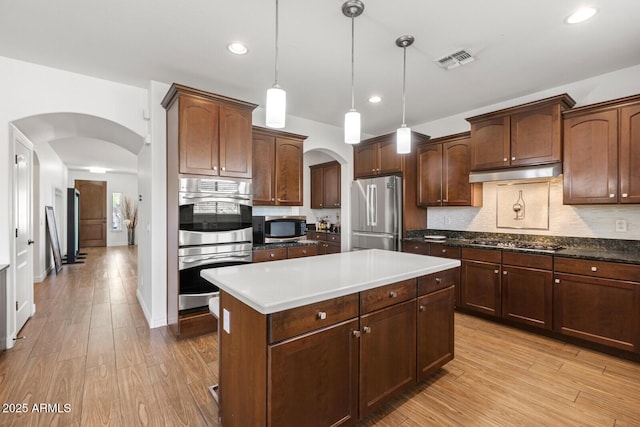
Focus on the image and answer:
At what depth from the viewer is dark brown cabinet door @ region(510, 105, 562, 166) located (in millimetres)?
3111

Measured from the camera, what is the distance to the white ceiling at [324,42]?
83.0 inches

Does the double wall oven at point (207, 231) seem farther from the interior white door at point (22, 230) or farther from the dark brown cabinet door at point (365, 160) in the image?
the dark brown cabinet door at point (365, 160)

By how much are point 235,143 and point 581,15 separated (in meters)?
3.10

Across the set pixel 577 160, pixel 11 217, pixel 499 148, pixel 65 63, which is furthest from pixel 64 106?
pixel 577 160

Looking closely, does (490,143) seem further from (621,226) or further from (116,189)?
(116,189)

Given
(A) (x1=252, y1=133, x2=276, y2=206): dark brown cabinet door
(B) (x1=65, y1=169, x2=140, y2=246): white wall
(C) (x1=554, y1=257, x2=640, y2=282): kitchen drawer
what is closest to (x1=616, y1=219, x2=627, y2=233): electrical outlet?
(C) (x1=554, y1=257, x2=640, y2=282): kitchen drawer

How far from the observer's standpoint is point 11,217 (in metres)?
2.82

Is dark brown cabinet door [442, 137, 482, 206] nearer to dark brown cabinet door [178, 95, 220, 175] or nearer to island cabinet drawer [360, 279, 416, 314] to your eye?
island cabinet drawer [360, 279, 416, 314]

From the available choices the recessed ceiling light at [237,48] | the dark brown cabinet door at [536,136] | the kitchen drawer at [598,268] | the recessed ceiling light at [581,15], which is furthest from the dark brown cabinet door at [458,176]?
the recessed ceiling light at [237,48]

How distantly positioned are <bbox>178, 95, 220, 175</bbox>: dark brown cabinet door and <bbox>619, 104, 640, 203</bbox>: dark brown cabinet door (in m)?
3.95

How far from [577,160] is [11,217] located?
565 centimetres

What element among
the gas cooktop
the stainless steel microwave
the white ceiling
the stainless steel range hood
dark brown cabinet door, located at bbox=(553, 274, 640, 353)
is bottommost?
dark brown cabinet door, located at bbox=(553, 274, 640, 353)

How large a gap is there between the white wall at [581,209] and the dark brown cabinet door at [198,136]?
3.46 metres

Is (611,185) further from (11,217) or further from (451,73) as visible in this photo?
(11,217)
